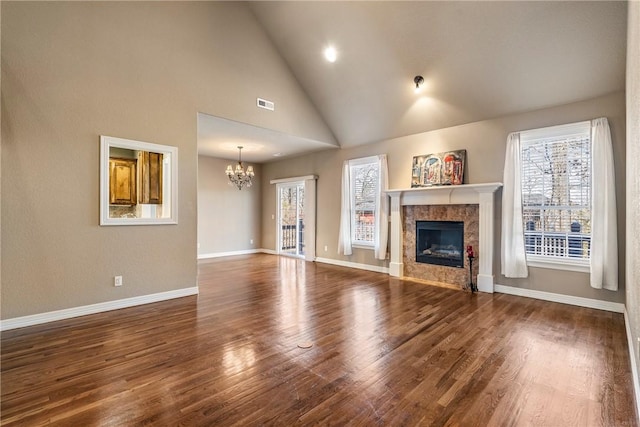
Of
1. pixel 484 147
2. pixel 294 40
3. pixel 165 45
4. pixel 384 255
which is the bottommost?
pixel 384 255

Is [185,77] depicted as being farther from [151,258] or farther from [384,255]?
[384,255]

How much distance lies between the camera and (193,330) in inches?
130

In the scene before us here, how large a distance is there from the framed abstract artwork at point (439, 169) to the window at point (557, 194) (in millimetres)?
965

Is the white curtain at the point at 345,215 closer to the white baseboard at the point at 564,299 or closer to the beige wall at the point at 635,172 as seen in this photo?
the white baseboard at the point at 564,299

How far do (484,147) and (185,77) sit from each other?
5.04 m

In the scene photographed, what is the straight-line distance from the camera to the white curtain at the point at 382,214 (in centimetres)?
634

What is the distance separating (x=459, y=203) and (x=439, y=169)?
757mm

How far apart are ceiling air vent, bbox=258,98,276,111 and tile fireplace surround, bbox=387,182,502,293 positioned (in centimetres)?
288

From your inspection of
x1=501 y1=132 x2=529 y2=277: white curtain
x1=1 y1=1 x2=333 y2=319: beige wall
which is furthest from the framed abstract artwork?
x1=1 y1=1 x2=333 y2=319: beige wall

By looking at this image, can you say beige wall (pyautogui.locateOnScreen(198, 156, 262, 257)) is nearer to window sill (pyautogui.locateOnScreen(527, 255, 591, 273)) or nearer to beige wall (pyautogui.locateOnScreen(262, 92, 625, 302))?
beige wall (pyautogui.locateOnScreen(262, 92, 625, 302))

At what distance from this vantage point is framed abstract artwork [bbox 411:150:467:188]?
5.37 metres

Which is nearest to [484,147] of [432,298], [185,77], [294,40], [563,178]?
[563,178]

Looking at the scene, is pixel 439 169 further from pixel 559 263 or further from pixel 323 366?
pixel 323 366

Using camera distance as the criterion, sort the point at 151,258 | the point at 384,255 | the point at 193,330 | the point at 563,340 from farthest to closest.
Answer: the point at 384,255
the point at 151,258
the point at 193,330
the point at 563,340
